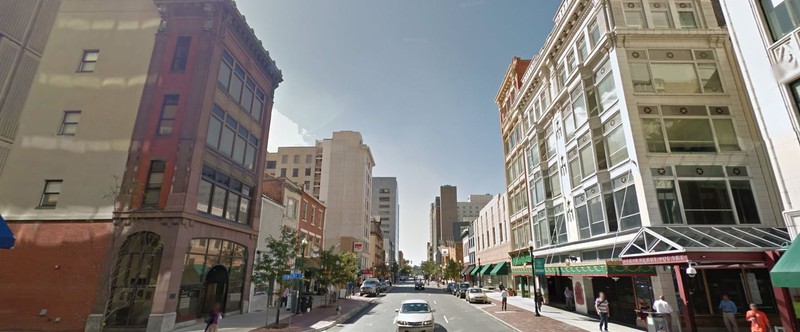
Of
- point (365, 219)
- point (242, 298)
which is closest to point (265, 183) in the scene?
point (242, 298)

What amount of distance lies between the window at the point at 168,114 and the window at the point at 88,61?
5847 mm

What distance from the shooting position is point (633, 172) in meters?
19.2

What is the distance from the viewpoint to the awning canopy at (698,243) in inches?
548

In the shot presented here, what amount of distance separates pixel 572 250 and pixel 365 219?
2252 inches

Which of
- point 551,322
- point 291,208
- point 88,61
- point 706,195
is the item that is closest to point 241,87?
point 88,61

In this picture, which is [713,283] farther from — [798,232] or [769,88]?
[769,88]

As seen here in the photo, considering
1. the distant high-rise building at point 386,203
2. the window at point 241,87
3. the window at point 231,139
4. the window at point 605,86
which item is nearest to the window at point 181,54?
the window at point 241,87

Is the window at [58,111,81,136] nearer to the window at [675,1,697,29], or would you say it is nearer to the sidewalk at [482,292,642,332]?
the sidewalk at [482,292,642,332]

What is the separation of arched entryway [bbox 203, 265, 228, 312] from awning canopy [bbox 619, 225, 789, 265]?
75.0 feet

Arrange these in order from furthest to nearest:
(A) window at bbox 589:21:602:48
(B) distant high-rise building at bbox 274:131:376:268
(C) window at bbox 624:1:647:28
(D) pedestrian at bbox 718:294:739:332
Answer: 1. (B) distant high-rise building at bbox 274:131:376:268
2. (A) window at bbox 589:21:602:48
3. (C) window at bbox 624:1:647:28
4. (D) pedestrian at bbox 718:294:739:332

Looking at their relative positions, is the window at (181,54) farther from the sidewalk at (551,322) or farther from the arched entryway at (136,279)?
the sidewalk at (551,322)

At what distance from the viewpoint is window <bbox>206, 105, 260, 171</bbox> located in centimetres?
2253

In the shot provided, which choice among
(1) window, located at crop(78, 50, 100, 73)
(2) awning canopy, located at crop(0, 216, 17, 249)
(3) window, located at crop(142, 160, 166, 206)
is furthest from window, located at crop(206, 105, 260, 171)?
(2) awning canopy, located at crop(0, 216, 17, 249)

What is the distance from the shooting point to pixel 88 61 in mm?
22734
